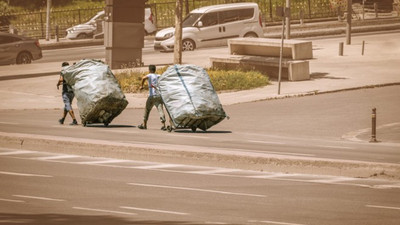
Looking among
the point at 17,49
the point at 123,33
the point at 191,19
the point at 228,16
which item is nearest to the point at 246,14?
the point at 228,16

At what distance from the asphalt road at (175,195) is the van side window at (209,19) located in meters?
30.2

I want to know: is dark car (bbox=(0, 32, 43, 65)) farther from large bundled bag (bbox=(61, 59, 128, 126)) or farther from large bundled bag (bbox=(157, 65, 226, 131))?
large bundled bag (bbox=(157, 65, 226, 131))

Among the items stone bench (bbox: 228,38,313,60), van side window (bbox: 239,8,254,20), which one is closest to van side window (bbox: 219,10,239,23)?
van side window (bbox: 239,8,254,20)

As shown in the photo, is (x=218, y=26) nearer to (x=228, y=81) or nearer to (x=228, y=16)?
(x=228, y=16)

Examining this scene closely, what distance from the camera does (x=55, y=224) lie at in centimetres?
1299

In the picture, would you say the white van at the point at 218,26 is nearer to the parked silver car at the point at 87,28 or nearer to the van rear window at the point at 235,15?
the van rear window at the point at 235,15

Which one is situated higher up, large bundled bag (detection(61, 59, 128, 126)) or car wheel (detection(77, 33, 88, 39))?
large bundled bag (detection(61, 59, 128, 126))

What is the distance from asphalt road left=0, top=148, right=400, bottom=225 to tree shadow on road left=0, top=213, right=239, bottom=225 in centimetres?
1

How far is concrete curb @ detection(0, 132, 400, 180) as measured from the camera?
17.4 m

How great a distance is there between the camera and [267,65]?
37875mm

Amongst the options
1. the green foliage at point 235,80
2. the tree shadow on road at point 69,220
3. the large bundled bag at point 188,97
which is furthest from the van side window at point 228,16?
the tree shadow on road at point 69,220

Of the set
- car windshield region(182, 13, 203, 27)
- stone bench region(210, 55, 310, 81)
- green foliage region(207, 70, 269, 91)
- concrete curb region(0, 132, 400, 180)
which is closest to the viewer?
concrete curb region(0, 132, 400, 180)

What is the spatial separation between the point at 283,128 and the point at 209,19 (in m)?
23.3

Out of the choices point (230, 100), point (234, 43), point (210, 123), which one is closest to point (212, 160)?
point (210, 123)
